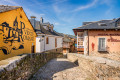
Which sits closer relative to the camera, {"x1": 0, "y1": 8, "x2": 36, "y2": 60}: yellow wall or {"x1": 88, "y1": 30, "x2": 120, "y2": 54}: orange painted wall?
{"x1": 0, "y1": 8, "x2": 36, "y2": 60}: yellow wall

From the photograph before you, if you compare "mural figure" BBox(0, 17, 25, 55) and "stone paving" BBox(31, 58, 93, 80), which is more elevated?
"mural figure" BBox(0, 17, 25, 55)

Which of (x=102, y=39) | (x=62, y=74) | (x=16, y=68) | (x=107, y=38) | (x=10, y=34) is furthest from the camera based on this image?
(x=102, y=39)

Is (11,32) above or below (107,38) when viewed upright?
above

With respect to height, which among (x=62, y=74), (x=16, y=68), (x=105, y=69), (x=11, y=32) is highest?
(x=11, y=32)

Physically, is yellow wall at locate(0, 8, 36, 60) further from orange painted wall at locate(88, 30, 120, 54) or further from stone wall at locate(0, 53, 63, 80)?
orange painted wall at locate(88, 30, 120, 54)

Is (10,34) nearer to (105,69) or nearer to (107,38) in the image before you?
(105,69)

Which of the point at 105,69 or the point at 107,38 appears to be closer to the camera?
the point at 105,69

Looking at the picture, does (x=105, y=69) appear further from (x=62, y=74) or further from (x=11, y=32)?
(x=11, y=32)

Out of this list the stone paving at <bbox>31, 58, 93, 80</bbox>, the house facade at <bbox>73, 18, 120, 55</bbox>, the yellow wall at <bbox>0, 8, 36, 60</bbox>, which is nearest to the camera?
the yellow wall at <bbox>0, 8, 36, 60</bbox>

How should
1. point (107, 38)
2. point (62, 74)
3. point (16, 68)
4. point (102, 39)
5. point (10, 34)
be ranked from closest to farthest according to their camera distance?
point (16, 68)
point (10, 34)
point (62, 74)
point (107, 38)
point (102, 39)

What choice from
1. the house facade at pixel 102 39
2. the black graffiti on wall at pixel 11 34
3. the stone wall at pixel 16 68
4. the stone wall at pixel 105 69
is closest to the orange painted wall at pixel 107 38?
the house facade at pixel 102 39

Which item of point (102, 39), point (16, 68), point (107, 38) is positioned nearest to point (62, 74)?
point (16, 68)

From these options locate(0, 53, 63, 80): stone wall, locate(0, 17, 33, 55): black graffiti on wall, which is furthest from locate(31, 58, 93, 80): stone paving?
locate(0, 17, 33, 55): black graffiti on wall

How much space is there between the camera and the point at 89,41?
9.51m
